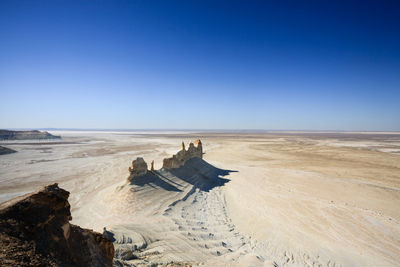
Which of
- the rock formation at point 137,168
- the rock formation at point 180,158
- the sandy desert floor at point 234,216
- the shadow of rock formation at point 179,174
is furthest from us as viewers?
the rock formation at point 180,158

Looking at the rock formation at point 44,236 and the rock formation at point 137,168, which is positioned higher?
the rock formation at point 44,236

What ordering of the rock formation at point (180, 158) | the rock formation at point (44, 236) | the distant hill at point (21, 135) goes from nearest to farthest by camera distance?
the rock formation at point (44, 236)
the rock formation at point (180, 158)
the distant hill at point (21, 135)

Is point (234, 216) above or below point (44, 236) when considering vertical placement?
below

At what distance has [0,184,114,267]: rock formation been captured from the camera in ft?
8.95

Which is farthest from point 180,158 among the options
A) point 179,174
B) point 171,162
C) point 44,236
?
point 44,236

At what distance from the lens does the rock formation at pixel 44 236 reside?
273 centimetres

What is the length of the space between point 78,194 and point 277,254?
48.8 feet

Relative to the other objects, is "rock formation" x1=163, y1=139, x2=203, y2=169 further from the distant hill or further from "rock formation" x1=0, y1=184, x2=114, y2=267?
the distant hill

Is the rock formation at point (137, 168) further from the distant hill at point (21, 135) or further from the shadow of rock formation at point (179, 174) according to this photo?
the distant hill at point (21, 135)

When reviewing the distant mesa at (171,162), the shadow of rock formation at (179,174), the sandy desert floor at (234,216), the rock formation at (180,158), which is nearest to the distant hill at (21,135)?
the sandy desert floor at (234,216)

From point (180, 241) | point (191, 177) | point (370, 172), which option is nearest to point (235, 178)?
point (191, 177)

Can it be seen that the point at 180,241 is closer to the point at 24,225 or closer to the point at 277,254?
the point at 277,254

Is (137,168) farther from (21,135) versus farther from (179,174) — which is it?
(21,135)

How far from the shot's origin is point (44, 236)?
324 centimetres
